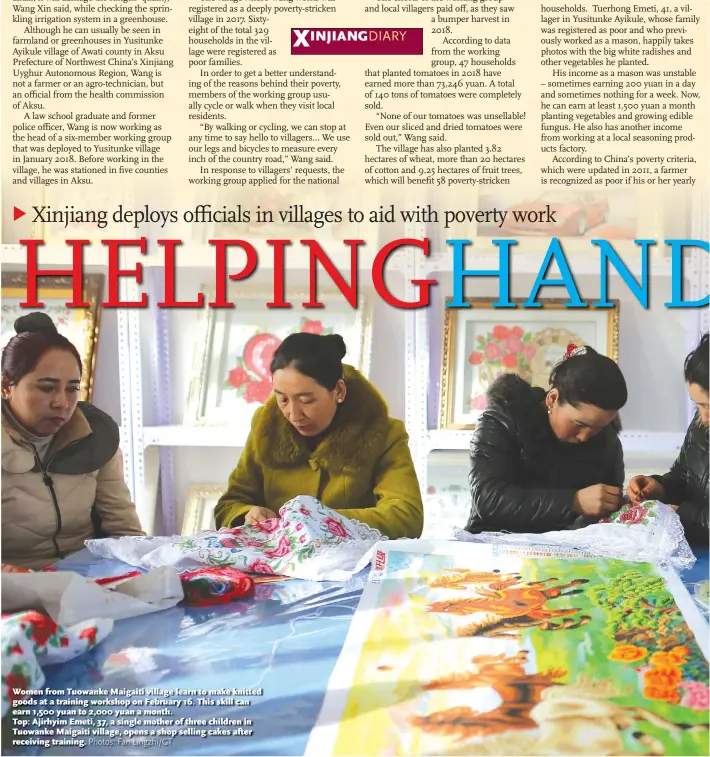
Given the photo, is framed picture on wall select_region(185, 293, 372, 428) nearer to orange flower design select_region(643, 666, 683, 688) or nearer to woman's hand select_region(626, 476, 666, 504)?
woman's hand select_region(626, 476, 666, 504)

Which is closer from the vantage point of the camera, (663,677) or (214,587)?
(663,677)

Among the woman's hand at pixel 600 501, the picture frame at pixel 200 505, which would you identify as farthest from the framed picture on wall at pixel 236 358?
the woman's hand at pixel 600 501

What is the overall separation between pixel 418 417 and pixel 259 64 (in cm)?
115

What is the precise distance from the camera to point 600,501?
155 centimetres

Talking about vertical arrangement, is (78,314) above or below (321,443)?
above

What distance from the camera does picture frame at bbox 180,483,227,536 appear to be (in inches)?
102

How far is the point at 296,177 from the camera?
1.55m

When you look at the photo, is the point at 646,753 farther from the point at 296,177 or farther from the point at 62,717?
the point at 296,177

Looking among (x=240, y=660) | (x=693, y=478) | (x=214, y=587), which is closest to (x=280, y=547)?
(x=214, y=587)

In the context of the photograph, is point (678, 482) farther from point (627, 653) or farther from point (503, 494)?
point (627, 653)

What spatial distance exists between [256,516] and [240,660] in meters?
0.52

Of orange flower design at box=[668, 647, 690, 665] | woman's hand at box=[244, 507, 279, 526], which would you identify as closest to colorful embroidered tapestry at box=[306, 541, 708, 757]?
orange flower design at box=[668, 647, 690, 665]

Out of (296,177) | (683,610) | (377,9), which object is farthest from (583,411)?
(377,9)

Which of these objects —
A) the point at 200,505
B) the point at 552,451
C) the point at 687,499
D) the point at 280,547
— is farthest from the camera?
the point at 200,505
